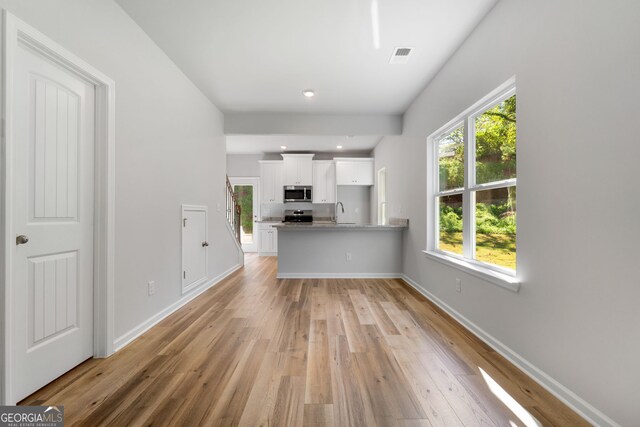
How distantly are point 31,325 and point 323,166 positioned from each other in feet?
20.1

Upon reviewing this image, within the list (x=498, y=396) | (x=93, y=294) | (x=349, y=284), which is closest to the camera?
(x=498, y=396)

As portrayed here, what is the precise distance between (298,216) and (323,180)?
1118 mm

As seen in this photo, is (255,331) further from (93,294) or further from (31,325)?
(31,325)

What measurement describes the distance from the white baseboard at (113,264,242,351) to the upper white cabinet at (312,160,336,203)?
141 inches

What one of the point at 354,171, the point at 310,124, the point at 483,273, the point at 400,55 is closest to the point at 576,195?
the point at 483,273

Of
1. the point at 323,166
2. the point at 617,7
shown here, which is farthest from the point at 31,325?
the point at 323,166

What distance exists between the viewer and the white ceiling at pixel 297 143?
239 inches

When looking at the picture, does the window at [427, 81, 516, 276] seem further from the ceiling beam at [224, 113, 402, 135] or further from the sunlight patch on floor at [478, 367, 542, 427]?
the ceiling beam at [224, 113, 402, 135]

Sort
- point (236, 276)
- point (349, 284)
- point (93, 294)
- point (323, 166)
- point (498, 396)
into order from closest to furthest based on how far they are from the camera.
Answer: point (498, 396) < point (93, 294) < point (349, 284) < point (236, 276) < point (323, 166)

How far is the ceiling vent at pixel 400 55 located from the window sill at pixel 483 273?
6.84ft

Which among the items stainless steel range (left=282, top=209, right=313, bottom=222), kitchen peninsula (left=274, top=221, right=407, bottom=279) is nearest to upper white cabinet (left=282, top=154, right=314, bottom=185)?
stainless steel range (left=282, top=209, right=313, bottom=222)

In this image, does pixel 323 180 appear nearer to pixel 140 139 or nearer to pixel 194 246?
pixel 194 246

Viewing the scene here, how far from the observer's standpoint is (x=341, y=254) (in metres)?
4.67

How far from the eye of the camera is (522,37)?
1894 mm
